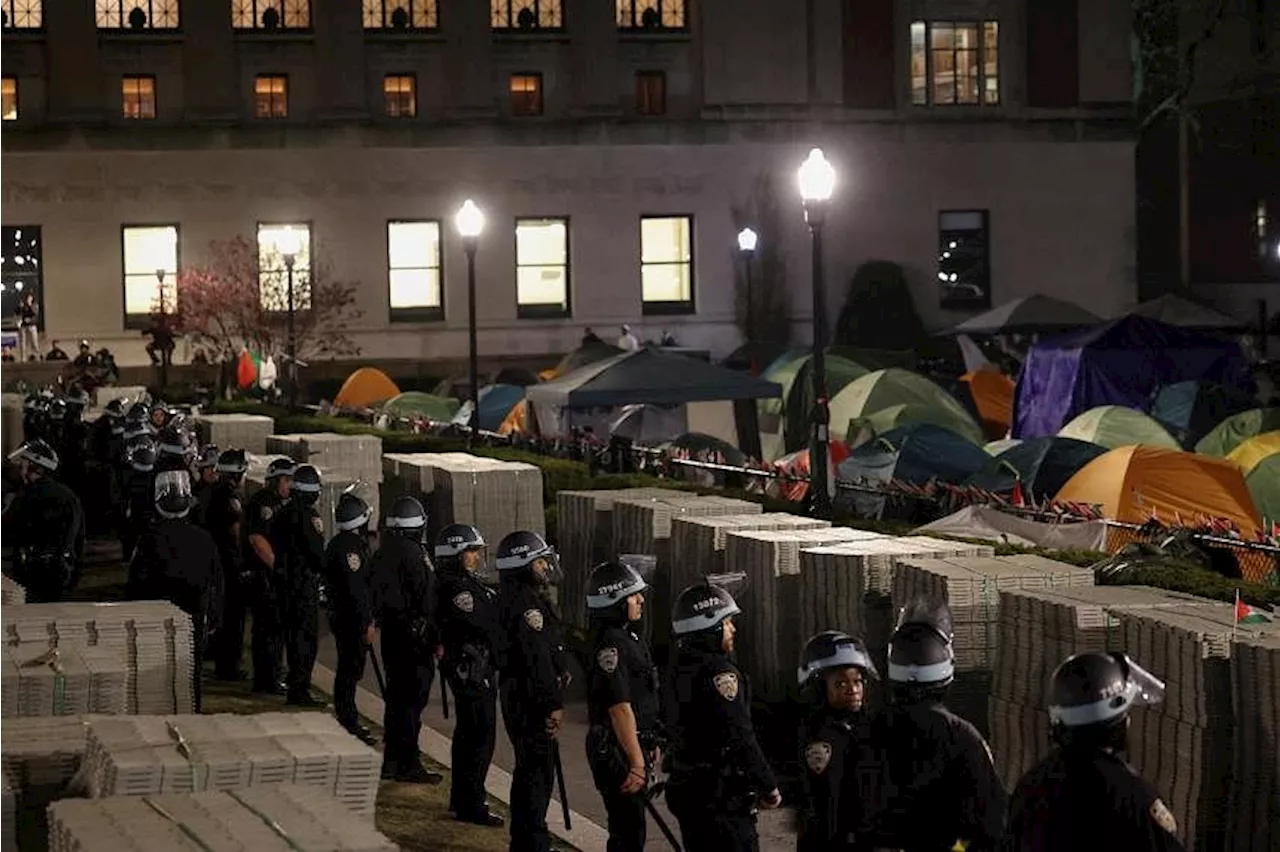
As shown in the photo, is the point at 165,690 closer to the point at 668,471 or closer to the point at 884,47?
the point at 668,471

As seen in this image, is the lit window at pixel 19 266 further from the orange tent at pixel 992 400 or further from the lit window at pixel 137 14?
the orange tent at pixel 992 400

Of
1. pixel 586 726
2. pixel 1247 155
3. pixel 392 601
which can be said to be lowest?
pixel 586 726

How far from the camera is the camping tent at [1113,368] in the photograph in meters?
40.2

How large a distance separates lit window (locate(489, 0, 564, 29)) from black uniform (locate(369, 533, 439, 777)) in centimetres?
4731

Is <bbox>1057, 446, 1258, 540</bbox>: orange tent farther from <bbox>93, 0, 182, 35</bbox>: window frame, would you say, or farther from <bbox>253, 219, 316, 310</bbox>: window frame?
<bbox>93, 0, 182, 35</bbox>: window frame

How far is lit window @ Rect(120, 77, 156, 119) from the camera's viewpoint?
59375 mm

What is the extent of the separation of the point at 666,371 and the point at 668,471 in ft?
23.0

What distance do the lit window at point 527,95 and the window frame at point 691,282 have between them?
3.94 m

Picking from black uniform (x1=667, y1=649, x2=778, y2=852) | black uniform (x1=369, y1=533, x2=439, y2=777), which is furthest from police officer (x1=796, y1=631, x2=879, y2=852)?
black uniform (x1=369, y1=533, x2=439, y2=777)

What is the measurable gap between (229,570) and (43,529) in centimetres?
169

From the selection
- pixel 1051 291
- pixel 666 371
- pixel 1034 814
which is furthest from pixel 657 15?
pixel 1034 814

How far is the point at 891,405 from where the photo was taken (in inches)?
1519

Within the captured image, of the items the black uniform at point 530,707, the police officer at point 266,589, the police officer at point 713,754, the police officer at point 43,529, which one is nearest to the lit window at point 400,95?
the police officer at point 43,529

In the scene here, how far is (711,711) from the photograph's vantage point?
10258mm
